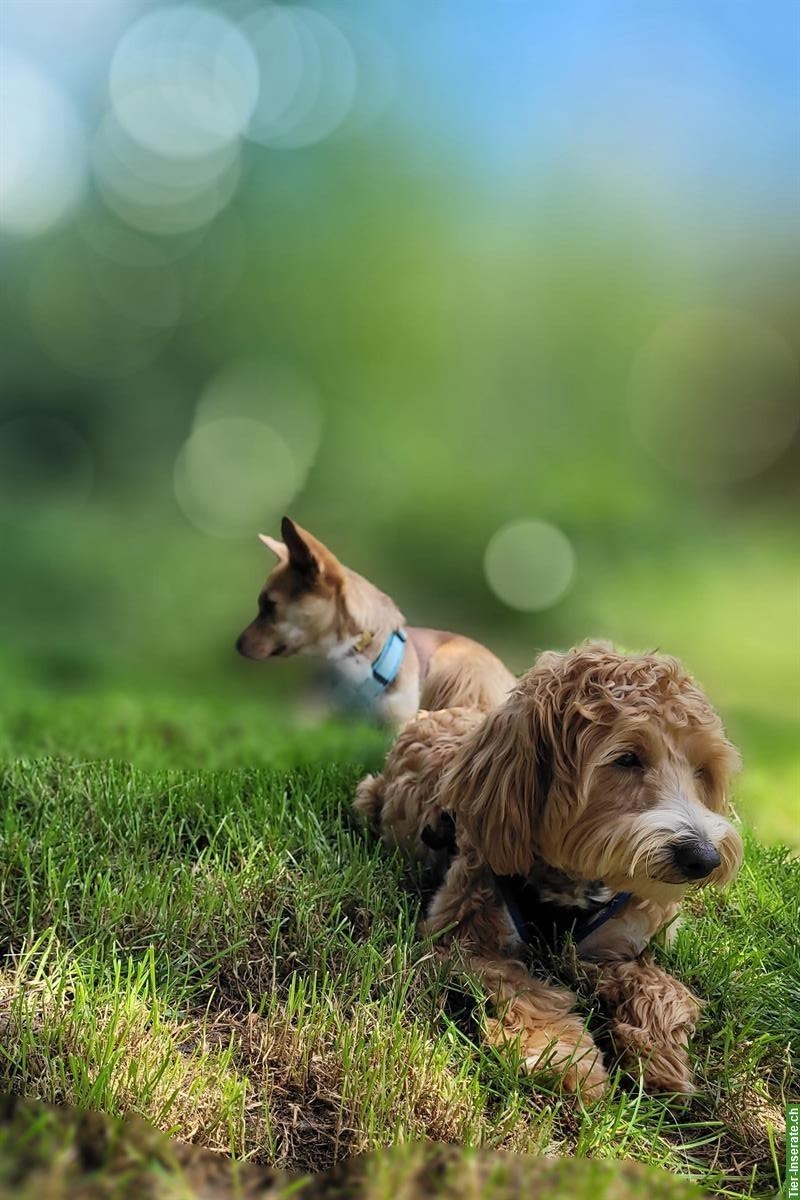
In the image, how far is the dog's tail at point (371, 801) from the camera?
3127mm

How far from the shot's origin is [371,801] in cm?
315

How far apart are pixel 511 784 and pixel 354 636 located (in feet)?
6.22

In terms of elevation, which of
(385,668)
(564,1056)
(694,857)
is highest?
(694,857)

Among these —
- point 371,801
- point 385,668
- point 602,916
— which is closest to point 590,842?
point 602,916

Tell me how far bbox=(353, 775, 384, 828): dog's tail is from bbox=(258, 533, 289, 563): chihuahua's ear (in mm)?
1301

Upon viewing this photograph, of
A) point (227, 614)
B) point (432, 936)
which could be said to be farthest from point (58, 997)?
point (227, 614)

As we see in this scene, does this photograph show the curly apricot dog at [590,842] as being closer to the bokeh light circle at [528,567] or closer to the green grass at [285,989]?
the green grass at [285,989]

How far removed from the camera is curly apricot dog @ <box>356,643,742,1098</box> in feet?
6.93

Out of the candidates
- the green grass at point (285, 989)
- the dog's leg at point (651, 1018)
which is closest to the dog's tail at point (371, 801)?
the green grass at point (285, 989)

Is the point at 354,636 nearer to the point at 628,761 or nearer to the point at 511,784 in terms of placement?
the point at 511,784

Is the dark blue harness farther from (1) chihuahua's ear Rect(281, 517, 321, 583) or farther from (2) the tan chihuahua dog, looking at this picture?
(1) chihuahua's ear Rect(281, 517, 321, 583)

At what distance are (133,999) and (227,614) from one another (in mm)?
2627

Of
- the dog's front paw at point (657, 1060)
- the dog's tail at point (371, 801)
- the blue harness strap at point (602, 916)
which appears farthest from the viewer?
the dog's tail at point (371, 801)

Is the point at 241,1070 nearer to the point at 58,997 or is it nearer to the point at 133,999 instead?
the point at 133,999
